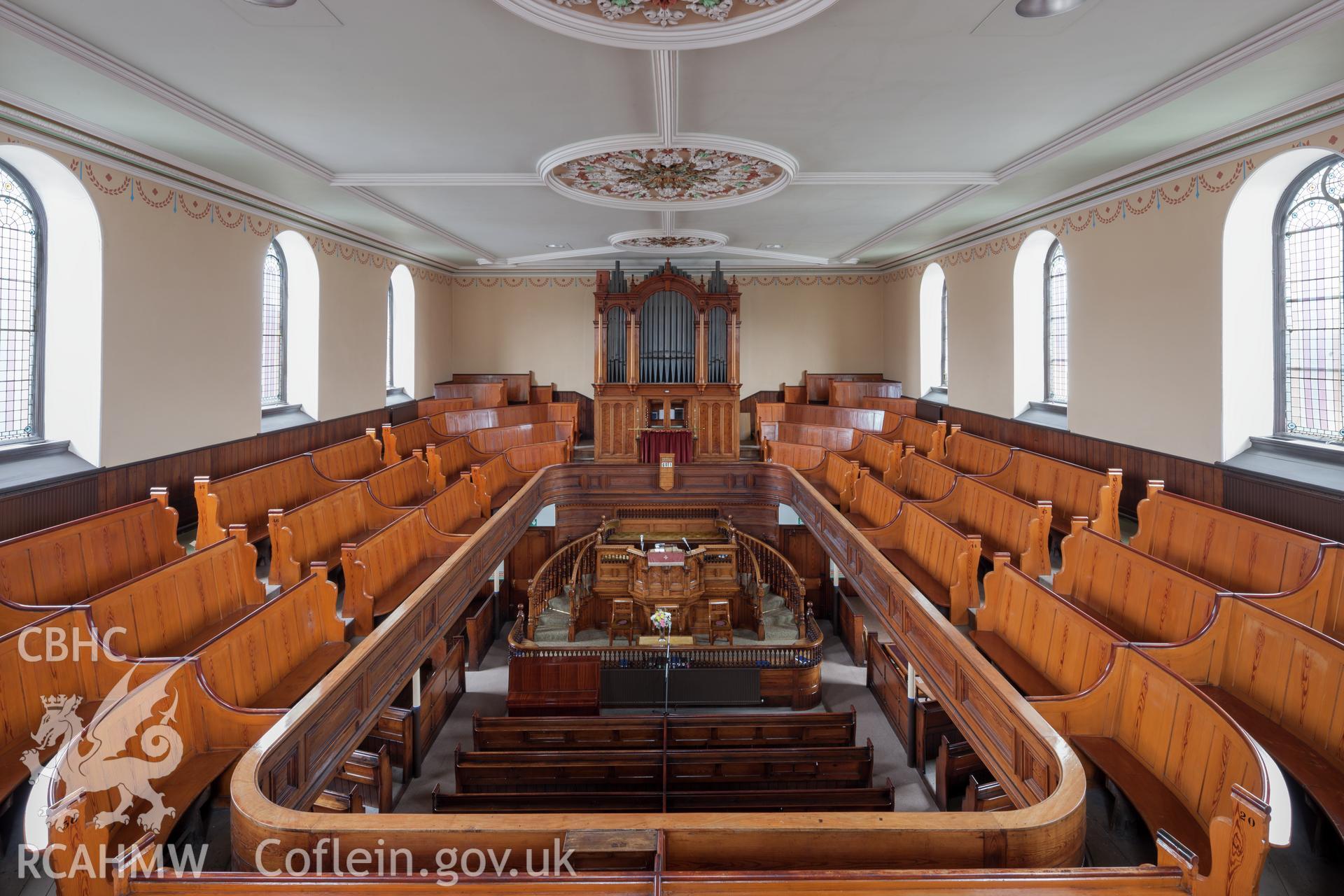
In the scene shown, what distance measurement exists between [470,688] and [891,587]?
7.65m

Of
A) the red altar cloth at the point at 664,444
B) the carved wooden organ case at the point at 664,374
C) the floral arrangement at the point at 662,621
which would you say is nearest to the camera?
the floral arrangement at the point at 662,621

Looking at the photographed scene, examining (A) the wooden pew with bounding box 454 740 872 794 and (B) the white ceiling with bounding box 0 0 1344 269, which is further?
(A) the wooden pew with bounding box 454 740 872 794

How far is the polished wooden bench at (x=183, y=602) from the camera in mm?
3992

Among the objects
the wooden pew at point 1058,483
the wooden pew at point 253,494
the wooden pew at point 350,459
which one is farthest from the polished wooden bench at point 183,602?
the wooden pew at point 1058,483

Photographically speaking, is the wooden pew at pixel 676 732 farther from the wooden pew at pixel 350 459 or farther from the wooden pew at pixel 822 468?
the wooden pew at pixel 350 459

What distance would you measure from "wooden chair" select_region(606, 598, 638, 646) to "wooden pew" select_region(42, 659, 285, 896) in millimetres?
8267

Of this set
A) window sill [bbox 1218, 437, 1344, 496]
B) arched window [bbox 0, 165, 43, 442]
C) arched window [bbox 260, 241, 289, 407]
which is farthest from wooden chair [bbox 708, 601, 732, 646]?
arched window [bbox 0, 165, 43, 442]

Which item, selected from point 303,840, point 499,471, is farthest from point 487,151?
point 303,840

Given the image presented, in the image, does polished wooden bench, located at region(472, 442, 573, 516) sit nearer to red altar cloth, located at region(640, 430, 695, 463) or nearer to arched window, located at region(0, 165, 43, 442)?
red altar cloth, located at region(640, 430, 695, 463)

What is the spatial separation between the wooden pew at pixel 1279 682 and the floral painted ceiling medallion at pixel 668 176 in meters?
5.15

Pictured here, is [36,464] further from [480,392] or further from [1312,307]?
[1312,307]

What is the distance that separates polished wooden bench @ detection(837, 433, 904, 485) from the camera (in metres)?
9.13

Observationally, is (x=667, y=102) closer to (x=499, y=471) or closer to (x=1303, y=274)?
(x=1303, y=274)

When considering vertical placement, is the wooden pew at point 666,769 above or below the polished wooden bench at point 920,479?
below
